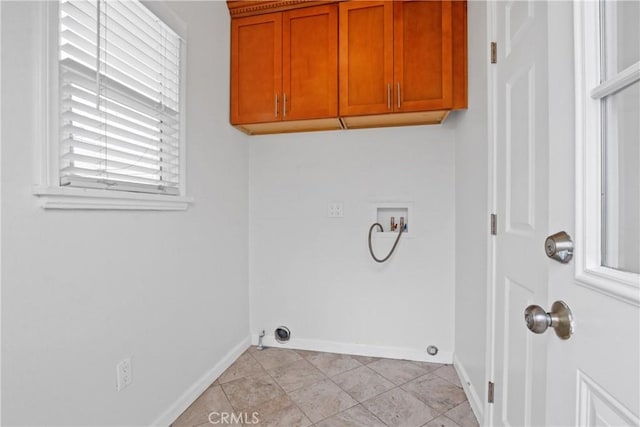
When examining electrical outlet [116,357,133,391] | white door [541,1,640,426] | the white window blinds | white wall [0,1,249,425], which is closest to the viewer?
white door [541,1,640,426]

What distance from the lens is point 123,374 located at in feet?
4.20

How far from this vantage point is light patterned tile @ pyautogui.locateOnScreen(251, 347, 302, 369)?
215cm

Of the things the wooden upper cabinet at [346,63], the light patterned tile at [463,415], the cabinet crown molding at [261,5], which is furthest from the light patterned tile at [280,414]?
the cabinet crown molding at [261,5]

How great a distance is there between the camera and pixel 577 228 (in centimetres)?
55

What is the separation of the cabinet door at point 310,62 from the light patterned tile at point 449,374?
1911mm

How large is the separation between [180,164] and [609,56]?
5.62 feet

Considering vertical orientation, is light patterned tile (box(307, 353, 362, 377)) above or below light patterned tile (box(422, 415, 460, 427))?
above

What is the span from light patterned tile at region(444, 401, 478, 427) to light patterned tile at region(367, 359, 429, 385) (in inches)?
13.2

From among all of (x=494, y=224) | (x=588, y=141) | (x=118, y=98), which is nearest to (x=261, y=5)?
(x=118, y=98)

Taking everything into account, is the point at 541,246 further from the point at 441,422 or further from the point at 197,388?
the point at 197,388

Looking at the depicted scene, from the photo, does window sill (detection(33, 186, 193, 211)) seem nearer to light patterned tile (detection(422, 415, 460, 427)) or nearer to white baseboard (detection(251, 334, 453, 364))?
white baseboard (detection(251, 334, 453, 364))

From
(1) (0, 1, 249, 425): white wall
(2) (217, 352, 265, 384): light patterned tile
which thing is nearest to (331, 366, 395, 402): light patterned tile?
(2) (217, 352, 265, 384): light patterned tile

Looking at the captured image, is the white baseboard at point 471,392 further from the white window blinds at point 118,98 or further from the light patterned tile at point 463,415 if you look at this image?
the white window blinds at point 118,98

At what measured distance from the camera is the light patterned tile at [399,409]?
1.57 meters
